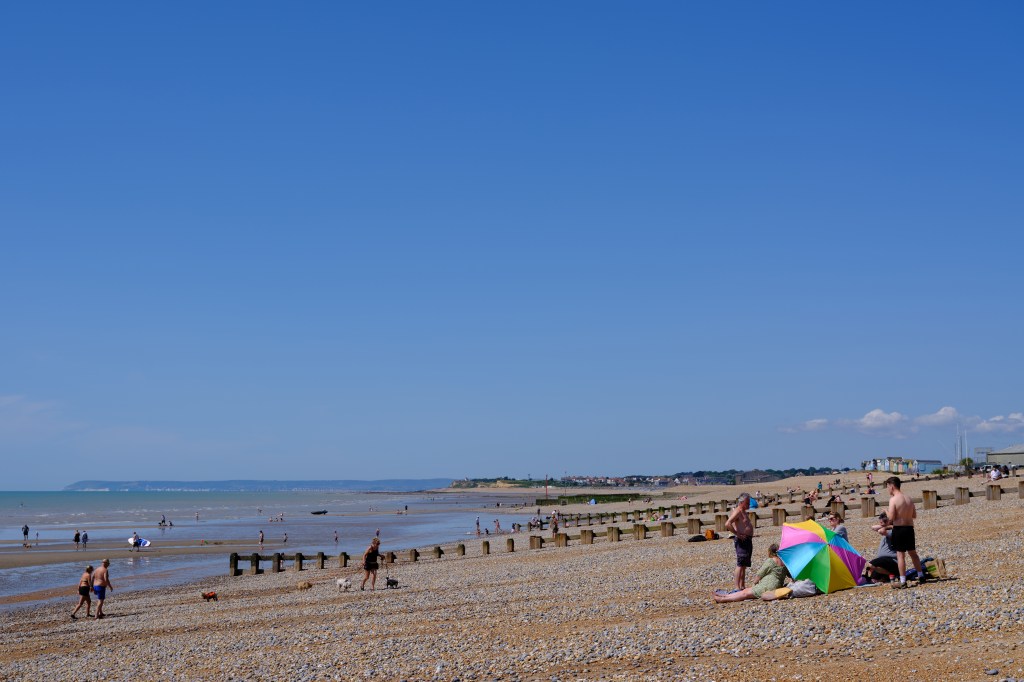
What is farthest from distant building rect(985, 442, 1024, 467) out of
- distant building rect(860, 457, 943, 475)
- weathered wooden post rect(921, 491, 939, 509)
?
weathered wooden post rect(921, 491, 939, 509)

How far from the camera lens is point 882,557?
1482cm

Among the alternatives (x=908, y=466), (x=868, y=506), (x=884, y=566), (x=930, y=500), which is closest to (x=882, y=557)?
(x=884, y=566)

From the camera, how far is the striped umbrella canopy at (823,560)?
14312 mm

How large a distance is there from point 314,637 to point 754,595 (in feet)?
26.0

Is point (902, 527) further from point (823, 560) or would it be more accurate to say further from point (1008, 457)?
point (1008, 457)

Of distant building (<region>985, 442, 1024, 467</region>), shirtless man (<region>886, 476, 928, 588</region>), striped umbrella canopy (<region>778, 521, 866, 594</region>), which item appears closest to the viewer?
shirtless man (<region>886, 476, 928, 588</region>)

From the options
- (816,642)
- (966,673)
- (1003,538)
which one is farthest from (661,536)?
(966,673)

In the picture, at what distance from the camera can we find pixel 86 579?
24.3 meters

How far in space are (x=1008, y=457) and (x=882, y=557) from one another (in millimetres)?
77634

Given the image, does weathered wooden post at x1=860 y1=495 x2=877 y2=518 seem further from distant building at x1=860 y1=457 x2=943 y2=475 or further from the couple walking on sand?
distant building at x1=860 y1=457 x2=943 y2=475

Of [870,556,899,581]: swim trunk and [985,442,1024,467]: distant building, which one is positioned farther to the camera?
[985,442,1024,467]: distant building

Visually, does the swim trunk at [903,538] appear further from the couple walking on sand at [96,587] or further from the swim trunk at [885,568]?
the couple walking on sand at [96,587]

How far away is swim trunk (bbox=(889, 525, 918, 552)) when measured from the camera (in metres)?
13.7

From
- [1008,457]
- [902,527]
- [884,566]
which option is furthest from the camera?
[1008,457]
